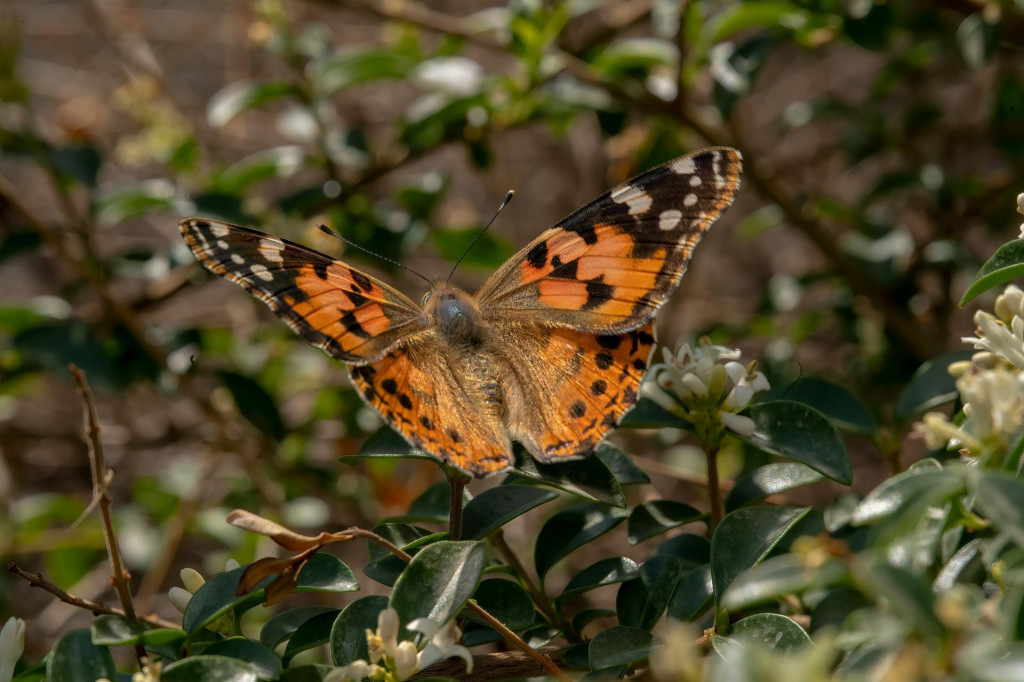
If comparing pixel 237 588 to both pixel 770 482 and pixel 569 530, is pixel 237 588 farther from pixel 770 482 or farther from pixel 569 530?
pixel 770 482

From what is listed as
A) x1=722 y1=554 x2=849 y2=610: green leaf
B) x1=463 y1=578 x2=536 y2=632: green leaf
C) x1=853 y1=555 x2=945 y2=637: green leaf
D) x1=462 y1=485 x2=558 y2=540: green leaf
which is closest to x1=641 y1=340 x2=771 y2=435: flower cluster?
x1=462 y1=485 x2=558 y2=540: green leaf

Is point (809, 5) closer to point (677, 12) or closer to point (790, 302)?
point (677, 12)

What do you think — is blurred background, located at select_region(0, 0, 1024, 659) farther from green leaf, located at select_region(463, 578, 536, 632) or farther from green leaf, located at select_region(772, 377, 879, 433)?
green leaf, located at select_region(463, 578, 536, 632)

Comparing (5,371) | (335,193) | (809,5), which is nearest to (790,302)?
(809,5)

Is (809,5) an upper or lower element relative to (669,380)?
upper

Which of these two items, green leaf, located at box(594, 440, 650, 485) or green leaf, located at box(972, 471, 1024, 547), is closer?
green leaf, located at box(972, 471, 1024, 547)

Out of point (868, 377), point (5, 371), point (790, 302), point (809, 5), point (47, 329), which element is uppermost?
point (809, 5)

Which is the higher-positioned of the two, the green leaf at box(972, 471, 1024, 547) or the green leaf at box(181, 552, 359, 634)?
the green leaf at box(972, 471, 1024, 547)
